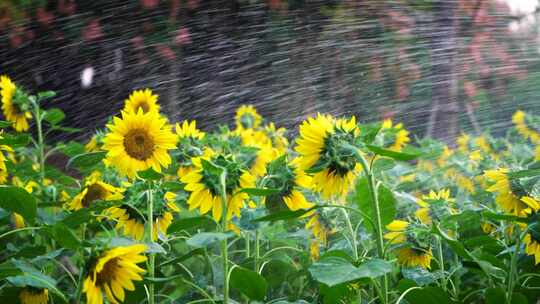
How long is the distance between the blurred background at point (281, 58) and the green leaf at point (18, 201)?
1.54 m

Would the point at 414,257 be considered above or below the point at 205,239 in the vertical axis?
below

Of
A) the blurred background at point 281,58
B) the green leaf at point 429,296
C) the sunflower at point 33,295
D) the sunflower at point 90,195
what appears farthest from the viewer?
the blurred background at point 281,58

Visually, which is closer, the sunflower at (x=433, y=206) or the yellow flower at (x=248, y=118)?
the sunflower at (x=433, y=206)

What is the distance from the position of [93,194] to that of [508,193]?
503 mm

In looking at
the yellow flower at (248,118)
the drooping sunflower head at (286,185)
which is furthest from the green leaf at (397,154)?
the yellow flower at (248,118)

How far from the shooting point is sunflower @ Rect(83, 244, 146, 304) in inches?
28.0

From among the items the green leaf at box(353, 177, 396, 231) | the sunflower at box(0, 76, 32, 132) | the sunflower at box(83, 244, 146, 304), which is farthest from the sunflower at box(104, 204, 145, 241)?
the sunflower at box(0, 76, 32, 132)

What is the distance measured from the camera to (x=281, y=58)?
109 inches

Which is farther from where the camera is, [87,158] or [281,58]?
[281,58]

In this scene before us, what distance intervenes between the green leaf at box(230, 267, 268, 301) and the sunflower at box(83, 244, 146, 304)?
0.10 metres

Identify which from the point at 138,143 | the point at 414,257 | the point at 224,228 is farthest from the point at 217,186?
the point at 414,257

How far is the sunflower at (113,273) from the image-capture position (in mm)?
712

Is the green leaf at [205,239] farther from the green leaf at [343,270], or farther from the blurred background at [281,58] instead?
the blurred background at [281,58]

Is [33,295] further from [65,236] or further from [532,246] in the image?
[532,246]
